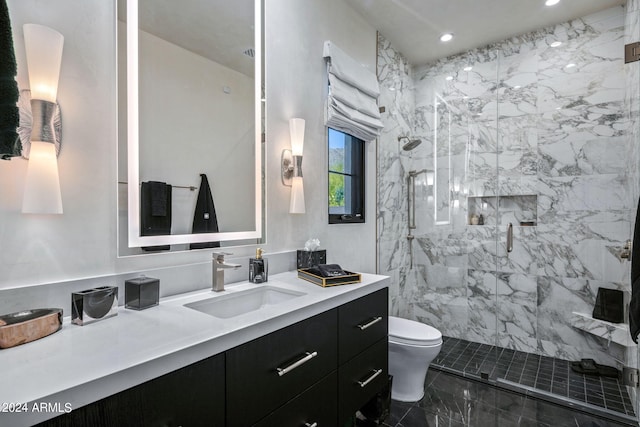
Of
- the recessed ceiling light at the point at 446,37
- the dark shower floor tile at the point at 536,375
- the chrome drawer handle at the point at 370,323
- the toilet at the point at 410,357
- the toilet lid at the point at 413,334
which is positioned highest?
the recessed ceiling light at the point at 446,37

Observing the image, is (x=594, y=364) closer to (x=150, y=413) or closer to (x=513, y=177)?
(x=513, y=177)

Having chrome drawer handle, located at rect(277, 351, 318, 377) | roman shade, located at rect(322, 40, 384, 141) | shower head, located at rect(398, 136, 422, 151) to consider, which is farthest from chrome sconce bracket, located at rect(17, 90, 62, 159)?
shower head, located at rect(398, 136, 422, 151)

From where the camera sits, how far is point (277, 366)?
105 centimetres

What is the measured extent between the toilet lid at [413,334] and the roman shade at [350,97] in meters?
1.44

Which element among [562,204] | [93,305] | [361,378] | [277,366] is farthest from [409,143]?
[93,305]

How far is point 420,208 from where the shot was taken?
3344 millimetres

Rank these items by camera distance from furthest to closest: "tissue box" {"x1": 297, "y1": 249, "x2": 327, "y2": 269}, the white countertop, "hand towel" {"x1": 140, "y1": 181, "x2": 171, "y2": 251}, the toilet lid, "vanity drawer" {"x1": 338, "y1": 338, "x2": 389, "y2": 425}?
1. the toilet lid
2. "tissue box" {"x1": 297, "y1": 249, "x2": 327, "y2": 269}
3. "vanity drawer" {"x1": 338, "y1": 338, "x2": 389, "y2": 425}
4. "hand towel" {"x1": 140, "y1": 181, "x2": 171, "y2": 251}
5. the white countertop

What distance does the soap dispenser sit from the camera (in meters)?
1.59

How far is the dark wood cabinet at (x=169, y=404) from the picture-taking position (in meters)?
0.65

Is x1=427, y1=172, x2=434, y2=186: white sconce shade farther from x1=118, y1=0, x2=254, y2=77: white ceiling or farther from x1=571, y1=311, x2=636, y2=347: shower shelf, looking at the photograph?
x1=118, y1=0, x2=254, y2=77: white ceiling

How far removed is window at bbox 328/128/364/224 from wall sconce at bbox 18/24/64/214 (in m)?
1.59

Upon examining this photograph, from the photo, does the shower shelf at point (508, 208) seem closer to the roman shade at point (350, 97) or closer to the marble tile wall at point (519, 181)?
the marble tile wall at point (519, 181)

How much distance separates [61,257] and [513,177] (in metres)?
3.27

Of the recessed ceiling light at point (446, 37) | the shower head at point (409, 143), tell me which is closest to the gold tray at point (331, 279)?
the shower head at point (409, 143)
